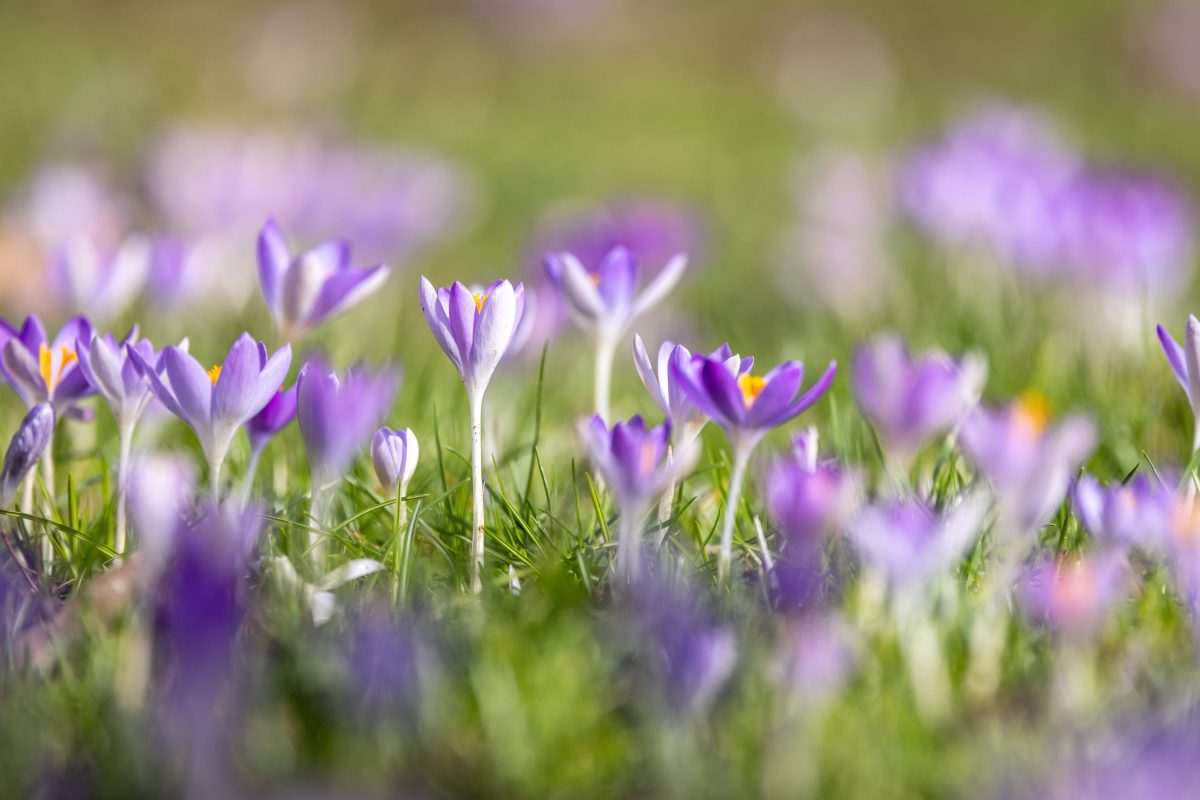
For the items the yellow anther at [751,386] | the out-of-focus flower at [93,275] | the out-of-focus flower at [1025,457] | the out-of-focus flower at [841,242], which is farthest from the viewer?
the out-of-focus flower at [841,242]

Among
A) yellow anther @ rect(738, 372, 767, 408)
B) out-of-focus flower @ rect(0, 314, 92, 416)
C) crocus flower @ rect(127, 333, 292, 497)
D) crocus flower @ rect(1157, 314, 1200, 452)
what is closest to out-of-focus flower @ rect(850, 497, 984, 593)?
yellow anther @ rect(738, 372, 767, 408)

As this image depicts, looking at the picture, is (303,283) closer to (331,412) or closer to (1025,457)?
(331,412)

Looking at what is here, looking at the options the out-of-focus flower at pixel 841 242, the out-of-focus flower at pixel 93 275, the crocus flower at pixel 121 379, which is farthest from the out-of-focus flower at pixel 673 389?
the out-of-focus flower at pixel 841 242

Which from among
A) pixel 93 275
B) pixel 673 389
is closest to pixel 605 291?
pixel 673 389

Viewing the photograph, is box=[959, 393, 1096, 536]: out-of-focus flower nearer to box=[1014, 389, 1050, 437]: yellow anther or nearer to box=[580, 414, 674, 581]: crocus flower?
box=[1014, 389, 1050, 437]: yellow anther

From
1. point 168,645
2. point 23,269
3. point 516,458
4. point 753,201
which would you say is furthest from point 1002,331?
point 753,201

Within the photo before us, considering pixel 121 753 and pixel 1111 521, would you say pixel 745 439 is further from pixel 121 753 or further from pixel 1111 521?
pixel 121 753

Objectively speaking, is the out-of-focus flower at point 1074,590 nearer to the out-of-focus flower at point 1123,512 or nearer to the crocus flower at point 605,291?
the out-of-focus flower at point 1123,512
